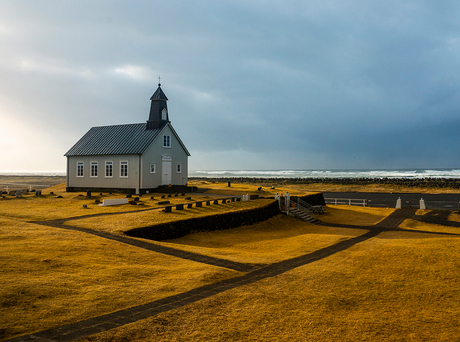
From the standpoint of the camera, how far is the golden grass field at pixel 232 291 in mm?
7477

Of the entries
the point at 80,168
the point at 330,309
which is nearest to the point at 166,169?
the point at 80,168

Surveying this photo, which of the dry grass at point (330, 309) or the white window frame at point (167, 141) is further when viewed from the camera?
the white window frame at point (167, 141)

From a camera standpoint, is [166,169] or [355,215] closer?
[355,215]

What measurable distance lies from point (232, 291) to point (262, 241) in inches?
421

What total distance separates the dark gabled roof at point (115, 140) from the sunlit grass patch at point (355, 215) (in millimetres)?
19073

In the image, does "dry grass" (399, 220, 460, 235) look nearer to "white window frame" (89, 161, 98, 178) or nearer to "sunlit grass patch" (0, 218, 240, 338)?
→ "sunlit grass patch" (0, 218, 240, 338)

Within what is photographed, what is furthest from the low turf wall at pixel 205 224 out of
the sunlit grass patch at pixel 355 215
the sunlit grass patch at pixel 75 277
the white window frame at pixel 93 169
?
the white window frame at pixel 93 169

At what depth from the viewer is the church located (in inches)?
1411

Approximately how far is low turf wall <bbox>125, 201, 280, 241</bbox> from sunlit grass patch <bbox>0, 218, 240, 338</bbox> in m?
3.53

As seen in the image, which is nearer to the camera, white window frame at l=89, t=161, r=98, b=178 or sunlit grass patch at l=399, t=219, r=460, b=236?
sunlit grass patch at l=399, t=219, r=460, b=236

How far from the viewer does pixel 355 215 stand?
3266 centimetres

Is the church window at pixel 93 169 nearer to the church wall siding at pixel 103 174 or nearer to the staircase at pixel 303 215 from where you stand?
the church wall siding at pixel 103 174

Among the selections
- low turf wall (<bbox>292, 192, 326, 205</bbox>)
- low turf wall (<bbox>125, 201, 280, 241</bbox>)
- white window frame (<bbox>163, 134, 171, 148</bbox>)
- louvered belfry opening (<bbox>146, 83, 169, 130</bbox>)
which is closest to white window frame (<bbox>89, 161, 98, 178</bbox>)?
louvered belfry opening (<bbox>146, 83, 169, 130</bbox>)

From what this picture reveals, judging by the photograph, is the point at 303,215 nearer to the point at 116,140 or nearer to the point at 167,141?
the point at 167,141
